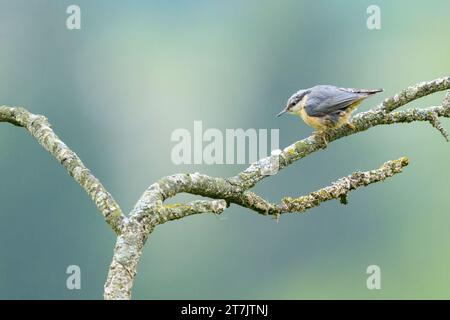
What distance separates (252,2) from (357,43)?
2080cm

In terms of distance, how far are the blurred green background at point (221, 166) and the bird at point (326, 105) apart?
1741 inches

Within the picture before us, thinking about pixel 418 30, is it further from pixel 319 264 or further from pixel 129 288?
pixel 129 288

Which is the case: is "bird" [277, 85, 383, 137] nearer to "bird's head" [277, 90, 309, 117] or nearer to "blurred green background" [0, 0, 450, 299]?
"bird's head" [277, 90, 309, 117]

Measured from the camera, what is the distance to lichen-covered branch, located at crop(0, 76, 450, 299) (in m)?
3.61

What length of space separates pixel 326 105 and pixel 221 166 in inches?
2126

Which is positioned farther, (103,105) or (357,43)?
(357,43)

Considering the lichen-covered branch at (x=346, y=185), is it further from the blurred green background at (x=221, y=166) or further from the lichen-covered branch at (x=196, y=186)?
the blurred green background at (x=221, y=166)

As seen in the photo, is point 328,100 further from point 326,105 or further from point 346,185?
point 346,185

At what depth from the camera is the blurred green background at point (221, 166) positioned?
6438 centimetres

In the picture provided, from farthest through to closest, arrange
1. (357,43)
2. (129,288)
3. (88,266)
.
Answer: (357,43), (88,266), (129,288)

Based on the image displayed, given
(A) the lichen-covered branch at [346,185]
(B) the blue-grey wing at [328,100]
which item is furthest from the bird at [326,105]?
(A) the lichen-covered branch at [346,185]

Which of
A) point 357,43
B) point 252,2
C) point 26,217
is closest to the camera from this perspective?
point 26,217

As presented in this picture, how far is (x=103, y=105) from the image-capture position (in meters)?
82.7
